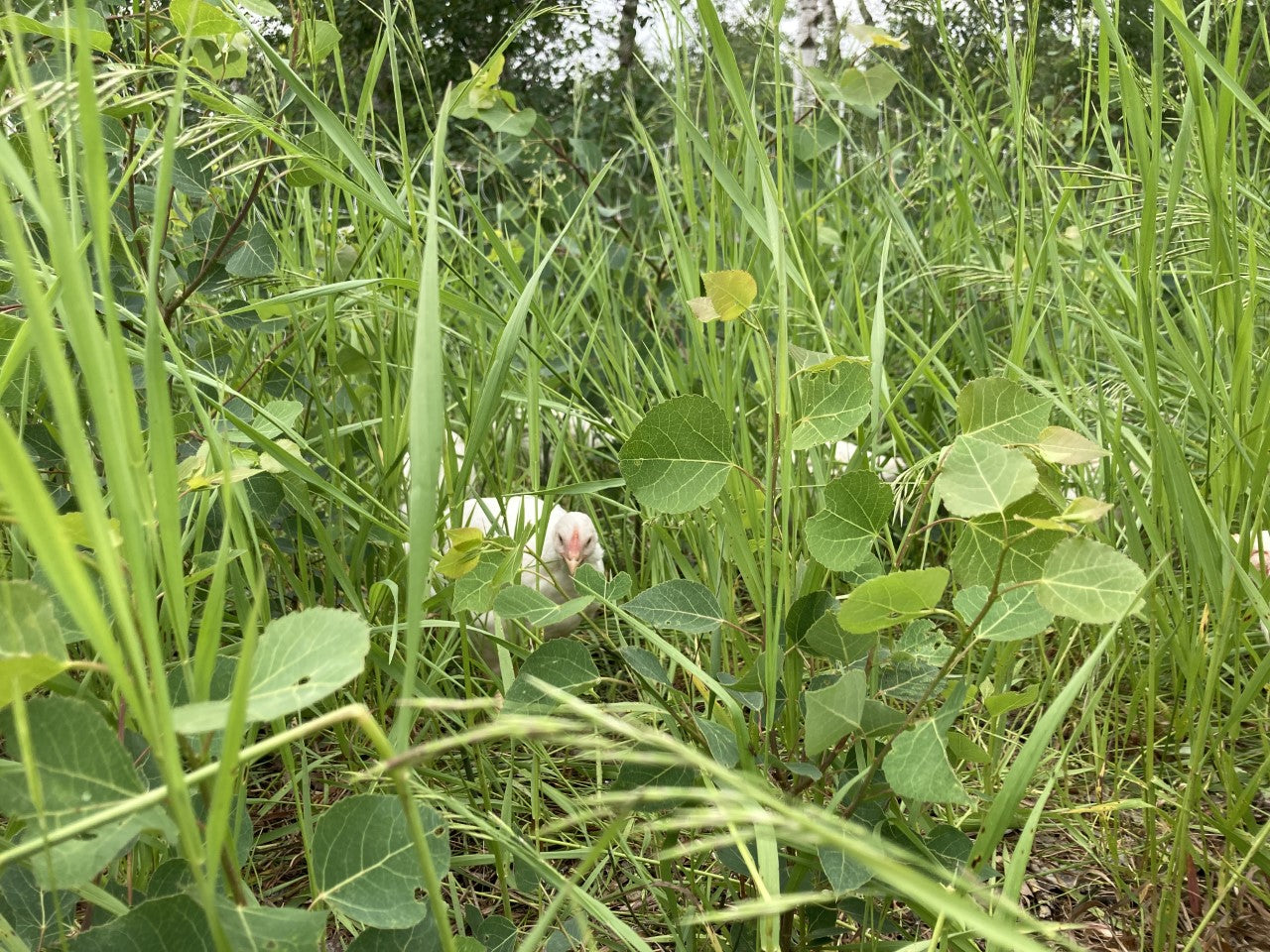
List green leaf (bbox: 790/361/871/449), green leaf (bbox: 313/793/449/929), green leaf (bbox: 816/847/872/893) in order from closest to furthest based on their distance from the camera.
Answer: green leaf (bbox: 313/793/449/929)
green leaf (bbox: 816/847/872/893)
green leaf (bbox: 790/361/871/449)

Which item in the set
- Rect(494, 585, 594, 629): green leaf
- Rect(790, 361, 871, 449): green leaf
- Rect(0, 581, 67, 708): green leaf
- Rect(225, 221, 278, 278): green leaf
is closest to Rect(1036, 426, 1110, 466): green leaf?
Rect(790, 361, 871, 449): green leaf

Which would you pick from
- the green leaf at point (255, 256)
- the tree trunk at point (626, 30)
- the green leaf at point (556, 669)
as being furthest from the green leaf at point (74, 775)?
the tree trunk at point (626, 30)

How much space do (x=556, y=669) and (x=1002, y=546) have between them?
0.32 metres

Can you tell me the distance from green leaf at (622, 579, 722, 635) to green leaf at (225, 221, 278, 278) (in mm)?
613

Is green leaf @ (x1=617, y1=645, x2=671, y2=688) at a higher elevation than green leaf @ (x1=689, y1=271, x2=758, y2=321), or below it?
below

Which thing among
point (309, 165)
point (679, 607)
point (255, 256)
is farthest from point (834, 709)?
point (255, 256)

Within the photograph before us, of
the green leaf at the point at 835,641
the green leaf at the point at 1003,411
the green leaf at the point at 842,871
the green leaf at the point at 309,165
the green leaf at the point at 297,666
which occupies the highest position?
the green leaf at the point at 309,165

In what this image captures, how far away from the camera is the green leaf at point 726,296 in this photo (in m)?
0.73

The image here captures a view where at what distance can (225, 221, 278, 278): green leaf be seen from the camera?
1097mm

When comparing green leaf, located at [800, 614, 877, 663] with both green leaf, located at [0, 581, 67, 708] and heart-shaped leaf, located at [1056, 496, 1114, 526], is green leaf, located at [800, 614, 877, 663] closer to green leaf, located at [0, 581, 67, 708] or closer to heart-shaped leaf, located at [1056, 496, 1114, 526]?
heart-shaped leaf, located at [1056, 496, 1114, 526]

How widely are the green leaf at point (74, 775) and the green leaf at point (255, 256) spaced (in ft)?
2.43

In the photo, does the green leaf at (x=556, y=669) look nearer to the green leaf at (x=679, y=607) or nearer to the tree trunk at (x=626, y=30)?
the green leaf at (x=679, y=607)

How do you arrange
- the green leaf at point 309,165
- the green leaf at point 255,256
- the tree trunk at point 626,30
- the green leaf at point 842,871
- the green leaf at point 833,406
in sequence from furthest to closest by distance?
the tree trunk at point 626,30 < the green leaf at point 255,256 < the green leaf at point 309,165 < the green leaf at point 833,406 < the green leaf at point 842,871

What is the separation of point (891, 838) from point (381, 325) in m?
0.83
